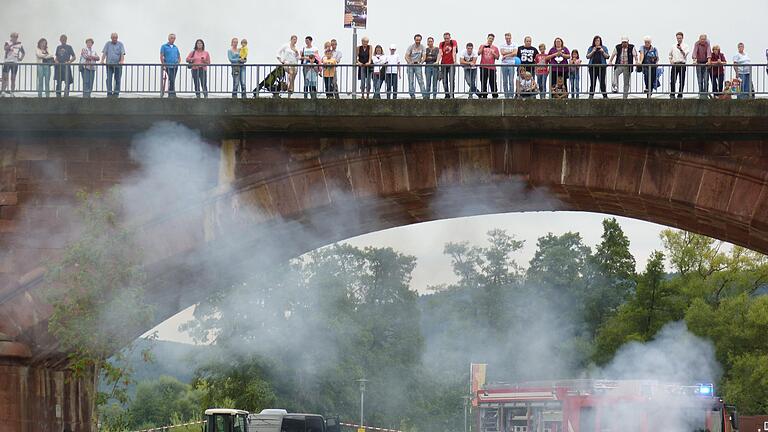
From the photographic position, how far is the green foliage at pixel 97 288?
87.7ft

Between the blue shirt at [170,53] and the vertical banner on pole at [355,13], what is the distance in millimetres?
3718

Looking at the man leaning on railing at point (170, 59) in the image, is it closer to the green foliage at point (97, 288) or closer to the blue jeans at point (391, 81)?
the green foliage at point (97, 288)

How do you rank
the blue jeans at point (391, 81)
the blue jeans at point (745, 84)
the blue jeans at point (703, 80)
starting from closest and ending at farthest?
the blue jeans at point (745, 84), the blue jeans at point (703, 80), the blue jeans at point (391, 81)

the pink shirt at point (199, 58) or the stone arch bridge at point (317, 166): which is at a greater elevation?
the pink shirt at point (199, 58)

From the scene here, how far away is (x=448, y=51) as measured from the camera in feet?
92.1

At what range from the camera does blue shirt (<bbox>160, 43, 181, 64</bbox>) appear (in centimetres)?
2833

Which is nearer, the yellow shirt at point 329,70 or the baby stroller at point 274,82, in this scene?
the yellow shirt at point 329,70

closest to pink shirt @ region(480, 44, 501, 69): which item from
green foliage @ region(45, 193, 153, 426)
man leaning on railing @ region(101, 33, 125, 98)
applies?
man leaning on railing @ region(101, 33, 125, 98)

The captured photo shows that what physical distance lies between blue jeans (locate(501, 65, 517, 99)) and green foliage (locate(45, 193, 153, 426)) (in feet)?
27.1

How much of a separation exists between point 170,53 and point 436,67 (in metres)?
5.73

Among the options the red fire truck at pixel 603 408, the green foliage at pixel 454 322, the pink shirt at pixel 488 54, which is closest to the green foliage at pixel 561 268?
the green foliage at pixel 454 322

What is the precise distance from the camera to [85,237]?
26.9 metres

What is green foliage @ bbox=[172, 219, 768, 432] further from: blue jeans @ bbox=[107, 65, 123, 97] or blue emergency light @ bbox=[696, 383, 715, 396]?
blue emergency light @ bbox=[696, 383, 715, 396]

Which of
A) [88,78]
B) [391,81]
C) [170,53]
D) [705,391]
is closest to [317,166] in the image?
[391,81]
